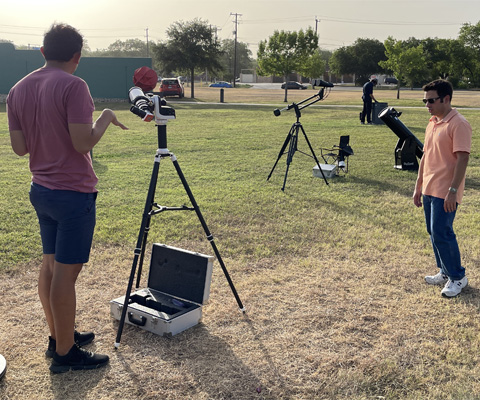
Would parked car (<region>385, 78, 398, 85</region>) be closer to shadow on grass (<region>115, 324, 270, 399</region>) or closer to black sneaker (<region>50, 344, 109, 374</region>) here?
shadow on grass (<region>115, 324, 270, 399</region>)

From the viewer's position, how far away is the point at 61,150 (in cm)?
299

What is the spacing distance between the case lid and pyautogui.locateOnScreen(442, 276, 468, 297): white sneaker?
7.21 feet

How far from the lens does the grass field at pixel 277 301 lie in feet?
10.8

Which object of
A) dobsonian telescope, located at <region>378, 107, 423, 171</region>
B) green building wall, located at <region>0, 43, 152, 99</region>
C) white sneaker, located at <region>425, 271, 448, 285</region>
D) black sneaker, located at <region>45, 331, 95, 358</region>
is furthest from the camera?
green building wall, located at <region>0, 43, 152, 99</region>

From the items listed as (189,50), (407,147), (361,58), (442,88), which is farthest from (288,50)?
(361,58)

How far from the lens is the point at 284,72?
40.0m

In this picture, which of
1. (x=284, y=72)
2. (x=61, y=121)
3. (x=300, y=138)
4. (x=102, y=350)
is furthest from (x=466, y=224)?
(x=284, y=72)

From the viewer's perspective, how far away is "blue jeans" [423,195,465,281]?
4535 mm

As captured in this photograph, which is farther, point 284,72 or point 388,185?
point 284,72

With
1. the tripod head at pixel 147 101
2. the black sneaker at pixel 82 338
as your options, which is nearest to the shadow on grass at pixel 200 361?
the black sneaker at pixel 82 338

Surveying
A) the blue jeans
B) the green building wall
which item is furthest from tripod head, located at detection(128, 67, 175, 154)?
the green building wall

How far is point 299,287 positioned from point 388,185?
16.9 feet

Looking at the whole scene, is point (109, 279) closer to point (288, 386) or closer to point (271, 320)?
point (271, 320)

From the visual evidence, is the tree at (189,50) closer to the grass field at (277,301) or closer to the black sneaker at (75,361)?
the grass field at (277,301)
